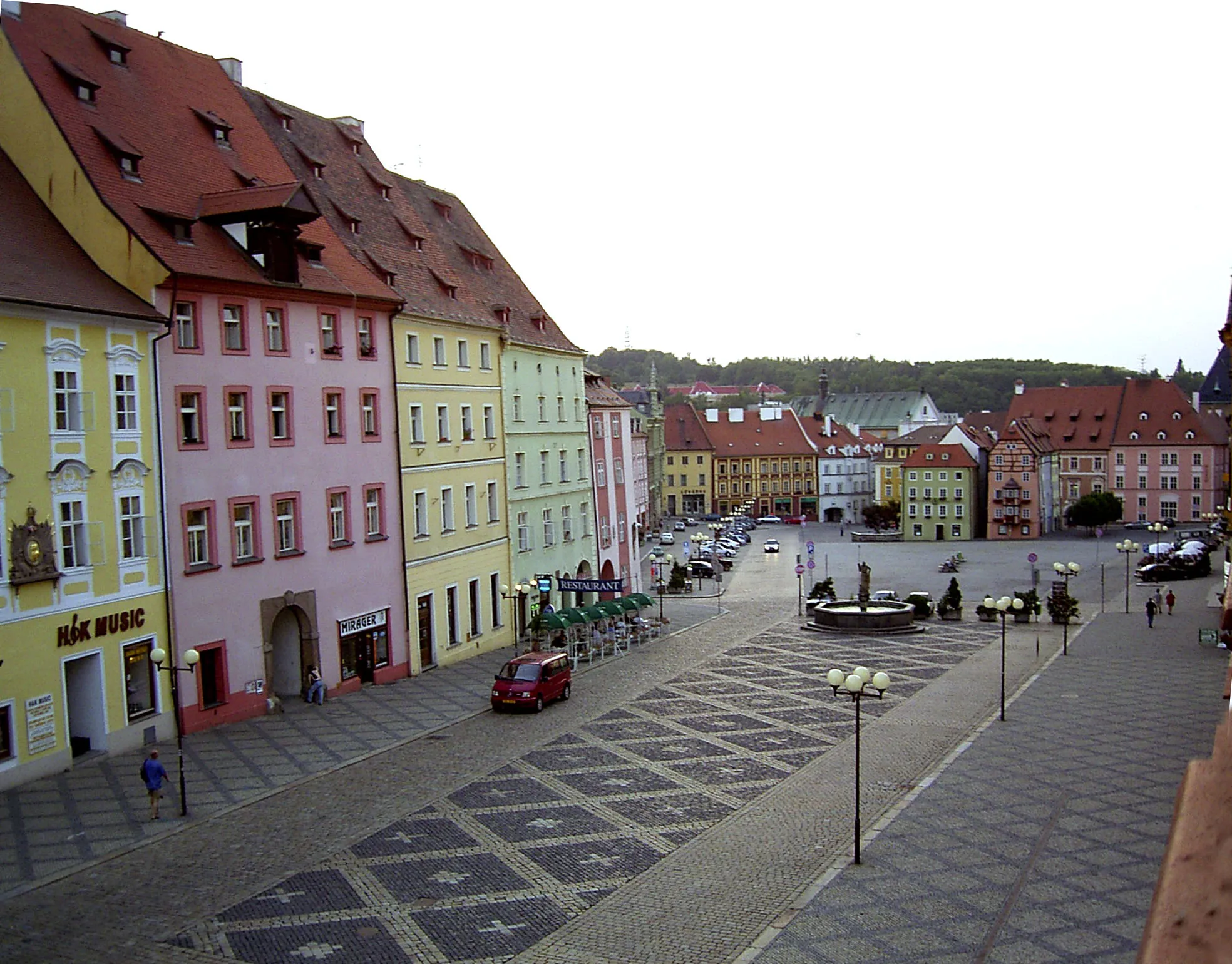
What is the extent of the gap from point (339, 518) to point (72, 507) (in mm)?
10229

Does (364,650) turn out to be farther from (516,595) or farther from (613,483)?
(613,483)

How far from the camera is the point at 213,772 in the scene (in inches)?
992

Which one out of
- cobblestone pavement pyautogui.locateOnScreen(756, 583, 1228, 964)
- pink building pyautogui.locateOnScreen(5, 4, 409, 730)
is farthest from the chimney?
cobblestone pavement pyautogui.locateOnScreen(756, 583, 1228, 964)

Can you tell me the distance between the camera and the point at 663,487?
131 m

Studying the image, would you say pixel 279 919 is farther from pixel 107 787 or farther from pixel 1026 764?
pixel 1026 764

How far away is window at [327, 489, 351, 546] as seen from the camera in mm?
34469

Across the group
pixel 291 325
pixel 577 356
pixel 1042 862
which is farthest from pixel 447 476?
pixel 1042 862

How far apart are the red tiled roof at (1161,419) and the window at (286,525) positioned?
9653cm

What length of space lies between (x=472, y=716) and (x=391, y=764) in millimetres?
5420

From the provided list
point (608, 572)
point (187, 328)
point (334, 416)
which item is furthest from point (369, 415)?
point (608, 572)

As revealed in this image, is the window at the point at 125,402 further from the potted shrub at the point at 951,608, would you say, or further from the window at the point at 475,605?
the potted shrub at the point at 951,608

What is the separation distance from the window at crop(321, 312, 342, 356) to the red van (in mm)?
11017

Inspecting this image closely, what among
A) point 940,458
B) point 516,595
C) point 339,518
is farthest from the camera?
point 940,458

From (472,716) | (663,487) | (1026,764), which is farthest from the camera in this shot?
(663,487)
